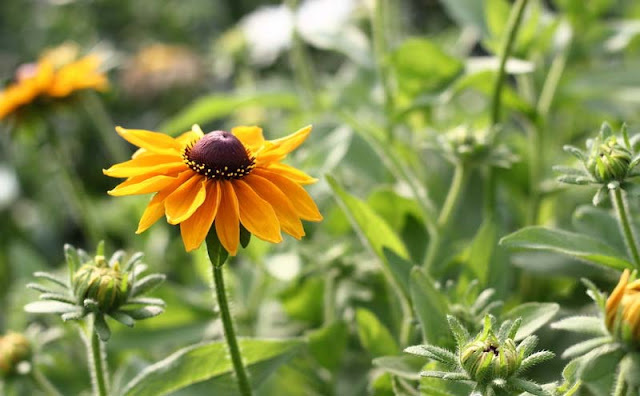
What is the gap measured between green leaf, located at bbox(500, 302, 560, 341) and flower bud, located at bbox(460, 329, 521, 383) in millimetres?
89

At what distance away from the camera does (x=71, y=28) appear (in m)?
2.70

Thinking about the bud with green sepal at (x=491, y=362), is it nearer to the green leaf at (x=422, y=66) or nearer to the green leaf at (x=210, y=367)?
the green leaf at (x=210, y=367)

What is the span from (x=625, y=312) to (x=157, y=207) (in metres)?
0.42

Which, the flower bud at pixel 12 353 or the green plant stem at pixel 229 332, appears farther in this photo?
the flower bud at pixel 12 353

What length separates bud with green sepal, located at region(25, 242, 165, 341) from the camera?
0.76 meters

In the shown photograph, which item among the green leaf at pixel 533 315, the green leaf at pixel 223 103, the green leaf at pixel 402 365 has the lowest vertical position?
the green leaf at pixel 402 365

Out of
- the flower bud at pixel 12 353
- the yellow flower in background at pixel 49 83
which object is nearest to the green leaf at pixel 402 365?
→ the flower bud at pixel 12 353

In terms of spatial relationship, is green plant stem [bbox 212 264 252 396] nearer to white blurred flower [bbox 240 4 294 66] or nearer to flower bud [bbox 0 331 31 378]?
flower bud [bbox 0 331 31 378]

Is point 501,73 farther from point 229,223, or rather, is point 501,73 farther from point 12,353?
point 12,353

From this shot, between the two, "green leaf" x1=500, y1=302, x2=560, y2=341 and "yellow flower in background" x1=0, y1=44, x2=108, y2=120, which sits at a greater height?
"yellow flower in background" x1=0, y1=44, x2=108, y2=120

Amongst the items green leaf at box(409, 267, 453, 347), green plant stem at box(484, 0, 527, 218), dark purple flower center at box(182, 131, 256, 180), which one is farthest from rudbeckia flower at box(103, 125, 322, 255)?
green plant stem at box(484, 0, 527, 218)

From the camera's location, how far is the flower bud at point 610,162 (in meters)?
0.73

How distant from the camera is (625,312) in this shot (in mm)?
611

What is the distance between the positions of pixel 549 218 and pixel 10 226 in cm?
144
